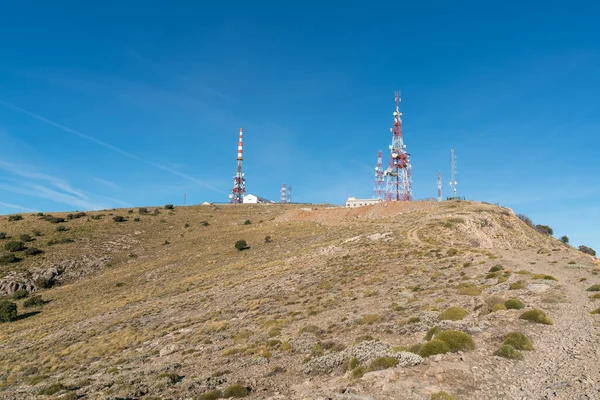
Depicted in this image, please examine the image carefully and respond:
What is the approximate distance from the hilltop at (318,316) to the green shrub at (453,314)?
0.36 feet

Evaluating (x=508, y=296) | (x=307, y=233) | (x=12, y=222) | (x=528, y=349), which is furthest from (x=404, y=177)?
(x=12, y=222)

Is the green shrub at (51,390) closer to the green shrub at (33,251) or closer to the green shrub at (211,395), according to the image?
the green shrub at (211,395)

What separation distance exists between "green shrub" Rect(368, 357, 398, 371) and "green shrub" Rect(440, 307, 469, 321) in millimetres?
6187

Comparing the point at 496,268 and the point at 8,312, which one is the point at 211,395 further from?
the point at 8,312

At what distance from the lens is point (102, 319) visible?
38.5 metres

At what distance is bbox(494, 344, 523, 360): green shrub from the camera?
13.8m

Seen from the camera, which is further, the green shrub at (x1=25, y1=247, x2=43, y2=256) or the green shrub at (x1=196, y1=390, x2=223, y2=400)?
the green shrub at (x1=25, y1=247, x2=43, y2=256)

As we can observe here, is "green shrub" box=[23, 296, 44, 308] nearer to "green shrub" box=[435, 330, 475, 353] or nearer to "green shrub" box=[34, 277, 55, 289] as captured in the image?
"green shrub" box=[34, 277, 55, 289]

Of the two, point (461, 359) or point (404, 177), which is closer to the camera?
point (461, 359)

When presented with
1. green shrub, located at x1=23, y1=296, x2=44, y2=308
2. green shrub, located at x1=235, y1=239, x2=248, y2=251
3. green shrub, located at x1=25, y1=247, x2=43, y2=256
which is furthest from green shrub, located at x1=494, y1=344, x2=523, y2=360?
green shrub, located at x1=25, y1=247, x2=43, y2=256

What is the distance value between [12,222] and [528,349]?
104349mm

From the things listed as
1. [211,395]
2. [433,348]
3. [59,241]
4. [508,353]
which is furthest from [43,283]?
[508,353]

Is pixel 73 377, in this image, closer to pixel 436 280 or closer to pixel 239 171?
pixel 436 280

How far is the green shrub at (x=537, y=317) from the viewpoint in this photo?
56.7ft
